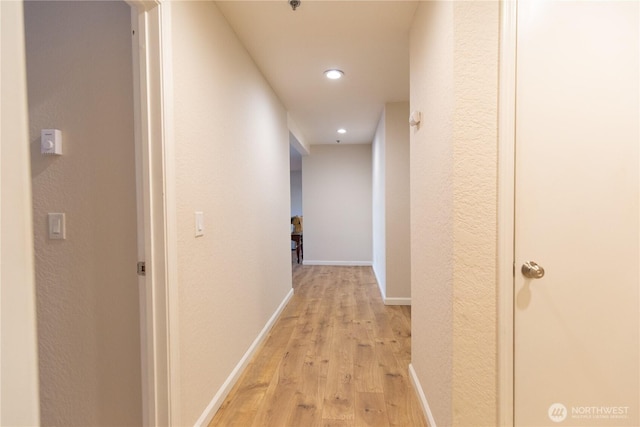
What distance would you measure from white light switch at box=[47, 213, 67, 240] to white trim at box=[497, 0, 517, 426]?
1.91 metres

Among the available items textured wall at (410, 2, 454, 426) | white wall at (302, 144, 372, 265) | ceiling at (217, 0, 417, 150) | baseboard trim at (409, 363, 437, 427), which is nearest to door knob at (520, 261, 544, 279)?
textured wall at (410, 2, 454, 426)

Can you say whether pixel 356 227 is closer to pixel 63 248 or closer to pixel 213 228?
pixel 213 228

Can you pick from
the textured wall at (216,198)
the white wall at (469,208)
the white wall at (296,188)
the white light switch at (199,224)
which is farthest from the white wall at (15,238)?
the white wall at (296,188)

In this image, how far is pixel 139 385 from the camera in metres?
1.30

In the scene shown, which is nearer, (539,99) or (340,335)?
(539,99)

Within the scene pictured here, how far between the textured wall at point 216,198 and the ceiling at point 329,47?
164mm

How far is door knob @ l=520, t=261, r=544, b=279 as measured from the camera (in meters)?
1.14

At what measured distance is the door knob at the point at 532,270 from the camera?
1.14 meters

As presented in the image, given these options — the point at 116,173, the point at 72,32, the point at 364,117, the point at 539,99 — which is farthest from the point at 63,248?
the point at 364,117

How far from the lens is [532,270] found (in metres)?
1.14

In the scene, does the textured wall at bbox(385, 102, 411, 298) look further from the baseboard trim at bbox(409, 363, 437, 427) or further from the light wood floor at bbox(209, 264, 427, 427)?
the baseboard trim at bbox(409, 363, 437, 427)

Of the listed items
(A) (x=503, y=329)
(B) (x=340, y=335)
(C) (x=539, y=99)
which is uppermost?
(C) (x=539, y=99)

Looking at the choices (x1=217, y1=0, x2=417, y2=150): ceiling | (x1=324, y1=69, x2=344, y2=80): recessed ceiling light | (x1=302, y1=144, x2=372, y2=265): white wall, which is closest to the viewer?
(x1=217, y1=0, x2=417, y2=150): ceiling

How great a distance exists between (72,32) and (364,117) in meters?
3.26
